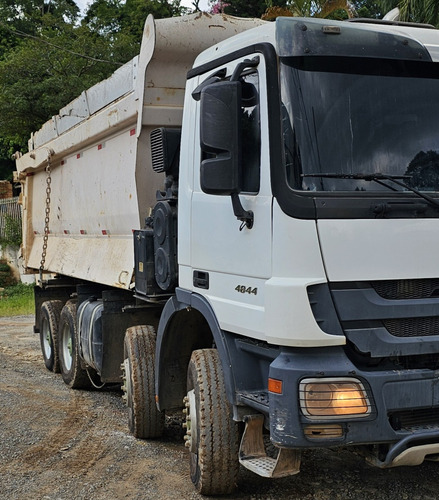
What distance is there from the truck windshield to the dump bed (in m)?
1.99

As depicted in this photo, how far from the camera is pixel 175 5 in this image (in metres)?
25.0

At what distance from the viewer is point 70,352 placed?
8.89 meters

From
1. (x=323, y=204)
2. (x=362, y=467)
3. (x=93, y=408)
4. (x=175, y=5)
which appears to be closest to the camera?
(x=323, y=204)

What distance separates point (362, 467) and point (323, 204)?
2.39m

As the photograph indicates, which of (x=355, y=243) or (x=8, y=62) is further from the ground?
(x=8, y=62)

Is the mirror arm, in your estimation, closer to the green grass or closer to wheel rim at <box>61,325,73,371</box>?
wheel rim at <box>61,325,73,371</box>

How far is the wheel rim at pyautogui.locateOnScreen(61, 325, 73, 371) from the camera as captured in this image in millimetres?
8981

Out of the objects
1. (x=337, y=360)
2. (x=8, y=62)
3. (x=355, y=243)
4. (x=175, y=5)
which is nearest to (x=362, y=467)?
(x=337, y=360)

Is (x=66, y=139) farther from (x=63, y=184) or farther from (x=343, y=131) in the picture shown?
(x=343, y=131)

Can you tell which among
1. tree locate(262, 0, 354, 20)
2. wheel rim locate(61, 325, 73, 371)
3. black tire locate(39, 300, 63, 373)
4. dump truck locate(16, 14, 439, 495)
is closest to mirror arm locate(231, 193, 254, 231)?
dump truck locate(16, 14, 439, 495)

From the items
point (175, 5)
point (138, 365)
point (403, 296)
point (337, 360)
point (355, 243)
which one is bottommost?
point (138, 365)

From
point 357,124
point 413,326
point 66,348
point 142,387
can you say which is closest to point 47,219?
point 66,348

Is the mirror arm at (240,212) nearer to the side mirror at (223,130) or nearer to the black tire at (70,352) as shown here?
the side mirror at (223,130)

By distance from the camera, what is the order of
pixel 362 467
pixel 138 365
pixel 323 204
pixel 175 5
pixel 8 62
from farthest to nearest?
pixel 175 5
pixel 8 62
pixel 138 365
pixel 362 467
pixel 323 204
